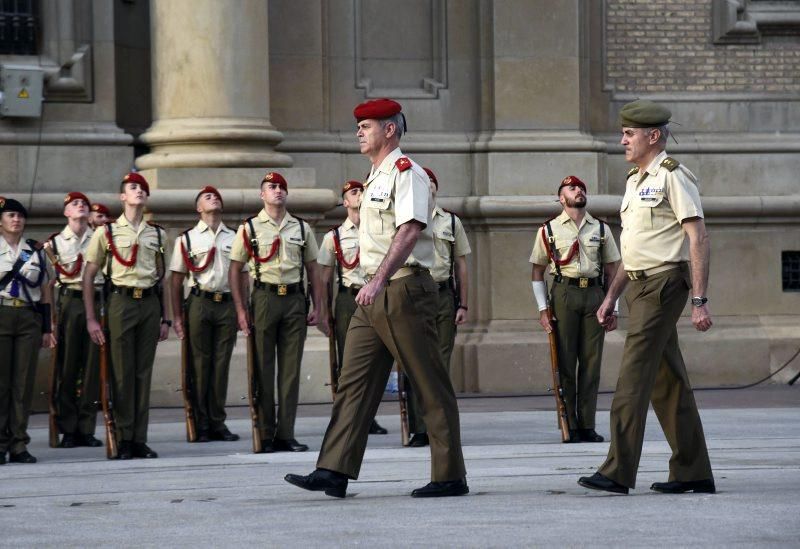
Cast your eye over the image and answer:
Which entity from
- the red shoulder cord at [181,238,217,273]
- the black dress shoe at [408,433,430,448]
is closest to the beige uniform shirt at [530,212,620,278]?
the black dress shoe at [408,433,430,448]

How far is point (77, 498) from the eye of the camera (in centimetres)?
904

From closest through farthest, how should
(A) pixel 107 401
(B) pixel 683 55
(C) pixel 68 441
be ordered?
(A) pixel 107 401 < (C) pixel 68 441 < (B) pixel 683 55

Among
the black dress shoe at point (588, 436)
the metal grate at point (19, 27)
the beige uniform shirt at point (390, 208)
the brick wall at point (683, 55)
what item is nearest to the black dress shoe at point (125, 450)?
the black dress shoe at point (588, 436)

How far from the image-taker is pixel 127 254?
1195 centimetres

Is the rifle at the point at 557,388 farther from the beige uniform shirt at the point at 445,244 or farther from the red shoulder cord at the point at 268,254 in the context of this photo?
the red shoulder cord at the point at 268,254

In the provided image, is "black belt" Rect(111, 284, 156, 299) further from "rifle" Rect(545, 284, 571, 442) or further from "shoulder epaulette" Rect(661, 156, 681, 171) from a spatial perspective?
"shoulder epaulette" Rect(661, 156, 681, 171)

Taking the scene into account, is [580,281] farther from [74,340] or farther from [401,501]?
[401,501]

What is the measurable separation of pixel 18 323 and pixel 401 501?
4.20 metres

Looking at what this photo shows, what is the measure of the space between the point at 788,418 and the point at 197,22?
19.7ft

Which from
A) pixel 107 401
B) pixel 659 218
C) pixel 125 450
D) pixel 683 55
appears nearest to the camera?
pixel 659 218

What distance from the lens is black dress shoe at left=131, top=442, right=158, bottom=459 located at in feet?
37.9

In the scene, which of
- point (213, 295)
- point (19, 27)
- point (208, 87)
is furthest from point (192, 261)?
point (19, 27)

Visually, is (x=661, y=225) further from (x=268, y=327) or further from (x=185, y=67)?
(x=185, y=67)

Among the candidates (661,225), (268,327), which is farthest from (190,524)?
(268,327)
